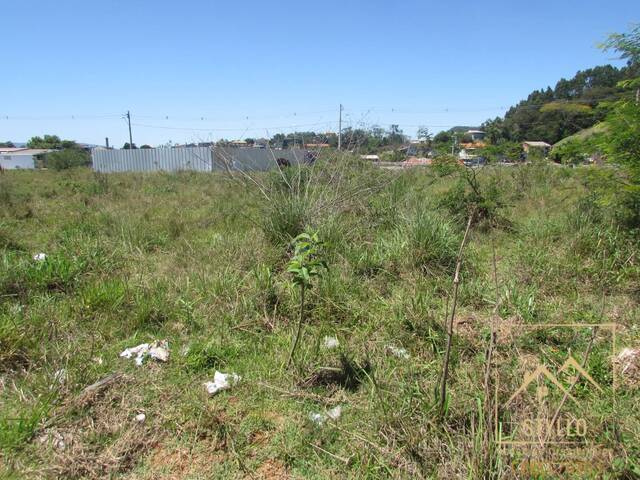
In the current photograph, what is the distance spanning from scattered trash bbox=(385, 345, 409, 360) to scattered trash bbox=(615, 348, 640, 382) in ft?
3.45

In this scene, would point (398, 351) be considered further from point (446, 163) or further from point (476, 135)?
point (476, 135)

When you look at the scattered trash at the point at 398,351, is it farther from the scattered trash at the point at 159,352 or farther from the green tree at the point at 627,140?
the green tree at the point at 627,140

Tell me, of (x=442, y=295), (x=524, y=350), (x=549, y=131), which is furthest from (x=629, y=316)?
(x=549, y=131)

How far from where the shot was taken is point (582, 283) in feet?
10.3

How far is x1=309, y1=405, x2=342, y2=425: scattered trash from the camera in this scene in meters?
1.73

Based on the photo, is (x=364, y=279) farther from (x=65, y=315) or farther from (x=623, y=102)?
(x=623, y=102)

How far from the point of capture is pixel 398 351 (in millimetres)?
2227

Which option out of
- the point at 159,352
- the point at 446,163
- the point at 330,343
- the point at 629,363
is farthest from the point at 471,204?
the point at 159,352

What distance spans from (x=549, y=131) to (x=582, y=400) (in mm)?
16414

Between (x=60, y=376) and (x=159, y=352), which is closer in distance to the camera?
(x=60, y=376)

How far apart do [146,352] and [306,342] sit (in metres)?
0.94

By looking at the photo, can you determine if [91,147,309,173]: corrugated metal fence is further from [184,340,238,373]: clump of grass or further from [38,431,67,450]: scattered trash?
[38,431,67,450]: scattered trash

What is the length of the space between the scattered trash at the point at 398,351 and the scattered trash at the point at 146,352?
4.29 feet

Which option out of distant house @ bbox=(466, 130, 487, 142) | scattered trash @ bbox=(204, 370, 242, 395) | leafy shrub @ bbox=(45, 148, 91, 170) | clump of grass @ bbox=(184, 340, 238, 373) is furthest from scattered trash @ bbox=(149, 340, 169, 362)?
leafy shrub @ bbox=(45, 148, 91, 170)
